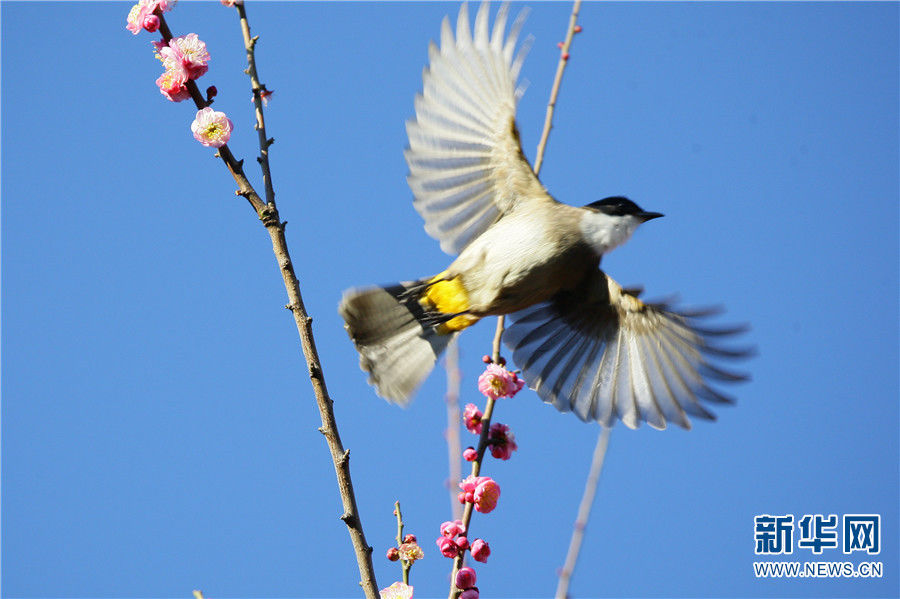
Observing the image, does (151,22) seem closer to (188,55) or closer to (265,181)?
(188,55)

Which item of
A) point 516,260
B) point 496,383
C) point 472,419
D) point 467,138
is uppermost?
point 467,138

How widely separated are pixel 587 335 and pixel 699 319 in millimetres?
531

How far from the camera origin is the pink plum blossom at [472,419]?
284 cm

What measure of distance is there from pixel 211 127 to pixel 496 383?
48.4 inches

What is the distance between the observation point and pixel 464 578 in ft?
7.64

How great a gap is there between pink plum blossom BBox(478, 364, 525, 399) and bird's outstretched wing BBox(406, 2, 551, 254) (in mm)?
810

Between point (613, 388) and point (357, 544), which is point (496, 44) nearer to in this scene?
point (613, 388)

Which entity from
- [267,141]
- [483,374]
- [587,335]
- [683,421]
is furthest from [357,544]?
[587,335]

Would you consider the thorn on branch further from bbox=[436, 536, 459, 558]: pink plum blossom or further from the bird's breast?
the bird's breast

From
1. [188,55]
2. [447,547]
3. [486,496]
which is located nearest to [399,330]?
[486,496]

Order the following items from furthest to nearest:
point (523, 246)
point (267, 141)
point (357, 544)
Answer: point (523, 246) → point (267, 141) → point (357, 544)

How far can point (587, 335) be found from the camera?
3.93 meters

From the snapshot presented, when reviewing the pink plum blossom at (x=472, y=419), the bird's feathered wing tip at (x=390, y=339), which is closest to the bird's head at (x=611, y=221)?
the bird's feathered wing tip at (x=390, y=339)

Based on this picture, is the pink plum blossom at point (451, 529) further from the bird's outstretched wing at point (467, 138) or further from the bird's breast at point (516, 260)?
the bird's outstretched wing at point (467, 138)
